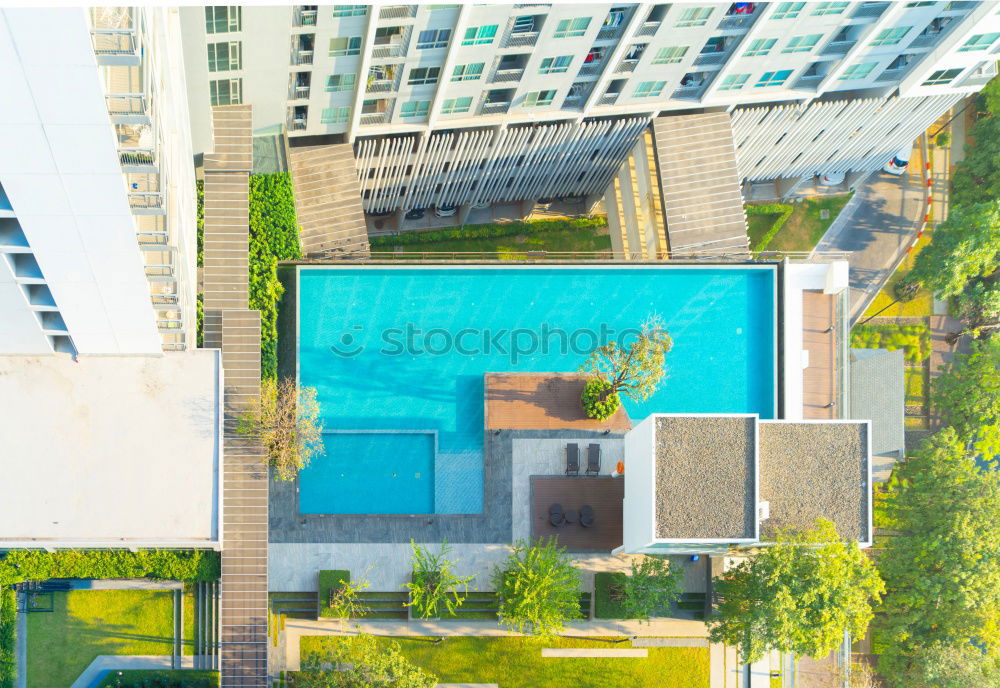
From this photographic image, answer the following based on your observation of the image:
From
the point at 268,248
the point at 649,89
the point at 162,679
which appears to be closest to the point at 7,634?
the point at 162,679

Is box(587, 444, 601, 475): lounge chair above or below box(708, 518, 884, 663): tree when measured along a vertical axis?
above

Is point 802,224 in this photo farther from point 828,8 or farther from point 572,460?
point 572,460

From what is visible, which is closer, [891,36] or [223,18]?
[223,18]

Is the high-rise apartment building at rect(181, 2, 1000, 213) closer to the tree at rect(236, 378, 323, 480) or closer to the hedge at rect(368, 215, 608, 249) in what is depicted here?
the hedge at rect(368, 215, 608, 249)

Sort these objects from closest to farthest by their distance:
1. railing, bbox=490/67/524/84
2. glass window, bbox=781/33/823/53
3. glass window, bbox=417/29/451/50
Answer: glass window, bbox=417/29/451/50, railing, bbox=490/67/524/84, glass window, bbox=781/33/823/53

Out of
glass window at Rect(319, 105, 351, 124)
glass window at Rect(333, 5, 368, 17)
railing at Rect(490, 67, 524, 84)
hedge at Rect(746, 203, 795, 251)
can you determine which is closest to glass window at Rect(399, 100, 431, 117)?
glass window at Rect(319, 105, 351, 124)

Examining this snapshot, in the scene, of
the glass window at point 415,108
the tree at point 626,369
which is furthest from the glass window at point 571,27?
the tree at point 626,369
